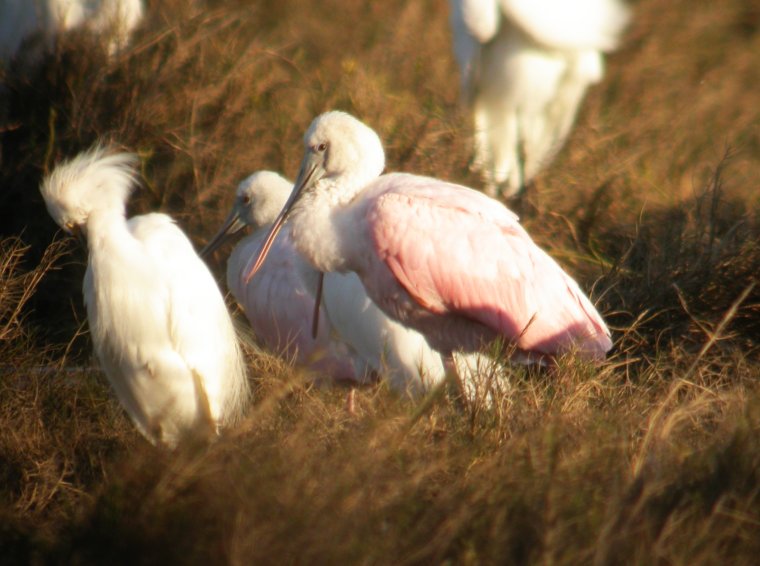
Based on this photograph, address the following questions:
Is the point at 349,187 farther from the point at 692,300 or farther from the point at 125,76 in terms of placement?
the point at 125,76

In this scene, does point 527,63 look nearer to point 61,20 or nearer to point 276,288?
point 276,288

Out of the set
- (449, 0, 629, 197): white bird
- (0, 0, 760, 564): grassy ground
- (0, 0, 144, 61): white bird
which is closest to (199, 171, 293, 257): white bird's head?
(0, 0, 760, 564): grassy ground

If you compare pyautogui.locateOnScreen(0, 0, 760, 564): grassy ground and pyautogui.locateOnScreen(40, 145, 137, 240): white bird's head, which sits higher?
pyautogui.locateOnScreen(40, 145, 137, 240): white bird's head

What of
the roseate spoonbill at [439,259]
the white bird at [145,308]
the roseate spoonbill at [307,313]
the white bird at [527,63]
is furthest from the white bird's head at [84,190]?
the white bird at [527,63]

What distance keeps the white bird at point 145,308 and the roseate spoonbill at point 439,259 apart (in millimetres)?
527

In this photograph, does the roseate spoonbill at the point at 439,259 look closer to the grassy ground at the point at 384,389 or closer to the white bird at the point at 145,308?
the grassy ground at the point at 384,389

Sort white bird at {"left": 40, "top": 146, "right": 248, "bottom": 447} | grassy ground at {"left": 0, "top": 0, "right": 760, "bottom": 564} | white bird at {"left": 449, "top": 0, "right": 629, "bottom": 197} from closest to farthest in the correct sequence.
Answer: grassy ground at {"left": 0, "top": 0, "right": 760, "bottom": 564} → white bird at {"left": 40, "top": 146, "right": 248, "bottom": 447} → white bird at {"left": 449, "top": 0, "right": 629, "bottom": 197}

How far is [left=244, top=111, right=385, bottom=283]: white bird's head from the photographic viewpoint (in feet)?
16.3

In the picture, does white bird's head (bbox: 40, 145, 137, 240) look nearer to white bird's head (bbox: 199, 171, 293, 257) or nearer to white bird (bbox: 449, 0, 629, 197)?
white bird's head (bbox: 199, 171, 293, 257)

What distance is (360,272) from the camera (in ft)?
16.5

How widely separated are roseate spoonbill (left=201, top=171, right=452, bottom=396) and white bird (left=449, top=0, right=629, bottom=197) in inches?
73.1

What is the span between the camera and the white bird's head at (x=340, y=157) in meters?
4.98

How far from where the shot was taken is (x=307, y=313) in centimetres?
591

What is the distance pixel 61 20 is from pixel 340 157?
2.74 meters
